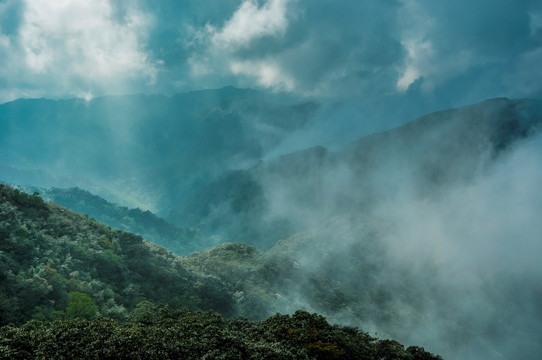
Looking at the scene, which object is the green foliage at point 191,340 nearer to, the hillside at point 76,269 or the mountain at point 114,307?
the mountain at point 114,307

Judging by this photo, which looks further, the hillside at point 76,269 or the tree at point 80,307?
the tree at point 80,307

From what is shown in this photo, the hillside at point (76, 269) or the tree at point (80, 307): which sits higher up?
the hillside at point (76, 269)

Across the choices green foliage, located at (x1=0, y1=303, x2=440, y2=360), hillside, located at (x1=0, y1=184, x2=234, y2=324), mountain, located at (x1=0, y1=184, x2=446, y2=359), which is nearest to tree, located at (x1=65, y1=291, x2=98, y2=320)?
mountain, located at (x1=0, y1=184, x2=446, y2=359)

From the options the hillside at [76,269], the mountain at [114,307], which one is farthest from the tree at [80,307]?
the hillside at [76,269]

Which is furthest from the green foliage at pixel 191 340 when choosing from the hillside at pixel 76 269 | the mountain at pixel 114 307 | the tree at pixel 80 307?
the hillside at pixel 76 269

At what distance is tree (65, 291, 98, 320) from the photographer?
54.4m

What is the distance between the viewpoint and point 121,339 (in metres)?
26.3

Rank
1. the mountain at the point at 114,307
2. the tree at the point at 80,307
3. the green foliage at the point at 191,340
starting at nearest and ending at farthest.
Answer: the green foliage at the point at 191,340
the mountain at the point at 114,307
the tree at the point at 80,307

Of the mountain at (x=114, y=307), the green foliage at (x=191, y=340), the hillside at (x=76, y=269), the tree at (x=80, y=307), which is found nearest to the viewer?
the green foliage at (x=191, y=340)

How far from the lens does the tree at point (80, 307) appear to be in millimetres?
54406

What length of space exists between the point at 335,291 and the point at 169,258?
91.7 metres

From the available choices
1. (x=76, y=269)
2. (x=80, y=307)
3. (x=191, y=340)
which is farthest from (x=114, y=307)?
(x=191, y=340)

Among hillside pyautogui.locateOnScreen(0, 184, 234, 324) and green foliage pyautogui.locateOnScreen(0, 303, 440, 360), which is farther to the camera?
hillside pyautogui.locateOnScreen(0, 184, 234, 324)

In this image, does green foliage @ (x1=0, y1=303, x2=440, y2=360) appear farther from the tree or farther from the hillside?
the hillside
